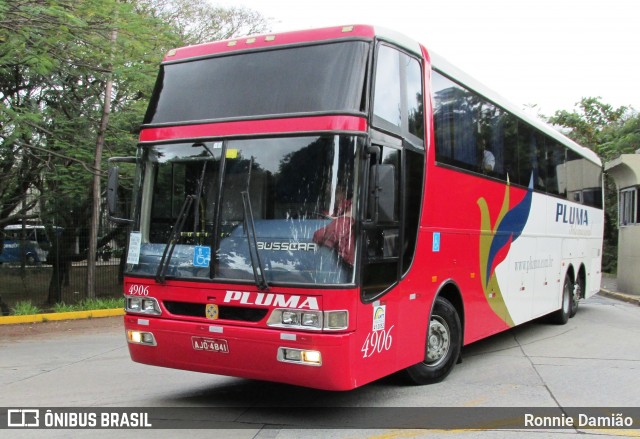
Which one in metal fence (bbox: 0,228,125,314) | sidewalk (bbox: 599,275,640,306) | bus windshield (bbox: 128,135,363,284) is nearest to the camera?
bus windshield (bbox: 128,135,363,284)

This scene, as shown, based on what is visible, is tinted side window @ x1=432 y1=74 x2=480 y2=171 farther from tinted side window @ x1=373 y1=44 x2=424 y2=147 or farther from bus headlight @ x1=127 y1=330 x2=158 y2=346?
bus headlight @ x1=127 y1=330 x2=158 y2=346

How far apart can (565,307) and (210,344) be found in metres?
9.20

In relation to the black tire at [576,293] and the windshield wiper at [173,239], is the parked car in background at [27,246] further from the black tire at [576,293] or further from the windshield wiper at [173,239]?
the black tire at [576,293]

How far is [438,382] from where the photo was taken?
743 cm

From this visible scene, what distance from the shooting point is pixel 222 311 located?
5.84 meters

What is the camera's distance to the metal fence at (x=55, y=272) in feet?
55.8

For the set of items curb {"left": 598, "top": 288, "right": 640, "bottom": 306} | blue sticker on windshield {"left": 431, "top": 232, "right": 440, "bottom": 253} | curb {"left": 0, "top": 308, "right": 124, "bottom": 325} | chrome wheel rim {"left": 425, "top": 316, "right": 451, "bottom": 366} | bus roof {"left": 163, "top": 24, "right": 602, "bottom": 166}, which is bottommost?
curb {"left": 0, "top": 308, "right": 124, "bottom": 325}

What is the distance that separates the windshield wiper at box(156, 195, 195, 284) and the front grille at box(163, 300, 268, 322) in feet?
0.95

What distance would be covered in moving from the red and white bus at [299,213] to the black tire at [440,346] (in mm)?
23

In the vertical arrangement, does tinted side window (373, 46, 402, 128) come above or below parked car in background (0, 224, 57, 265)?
above

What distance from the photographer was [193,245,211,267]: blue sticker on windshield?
5.90 metres

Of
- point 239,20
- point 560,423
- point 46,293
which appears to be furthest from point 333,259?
point 239,20

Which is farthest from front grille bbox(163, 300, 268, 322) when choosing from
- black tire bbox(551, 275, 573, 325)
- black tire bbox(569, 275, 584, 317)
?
black tire bbox(569, 275, 584, 317)

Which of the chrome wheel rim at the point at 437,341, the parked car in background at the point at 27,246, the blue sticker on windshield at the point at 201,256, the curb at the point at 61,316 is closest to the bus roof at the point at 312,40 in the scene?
the blue sticker on windshield at the point at 201,256
